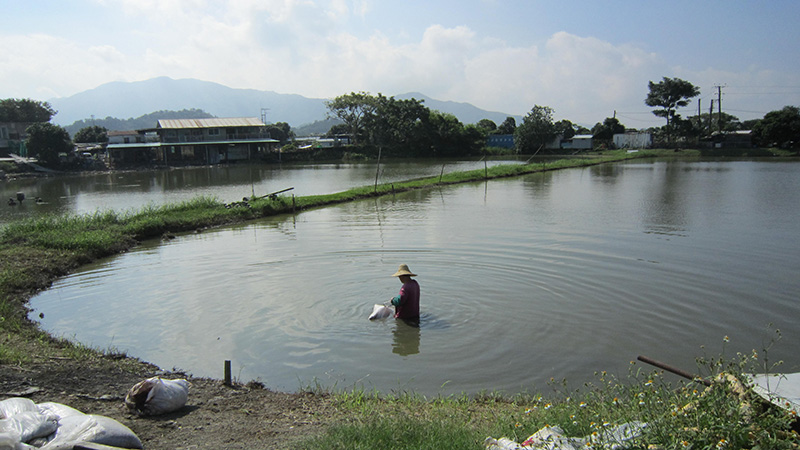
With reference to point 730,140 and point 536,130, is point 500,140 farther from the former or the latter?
point 730,140

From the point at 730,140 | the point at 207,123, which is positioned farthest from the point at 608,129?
the point at 207,123

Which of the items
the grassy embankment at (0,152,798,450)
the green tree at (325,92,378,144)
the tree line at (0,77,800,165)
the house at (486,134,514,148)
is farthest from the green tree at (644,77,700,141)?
the grassy embankment at (0,152,798,450)

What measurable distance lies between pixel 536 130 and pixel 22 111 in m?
73.5

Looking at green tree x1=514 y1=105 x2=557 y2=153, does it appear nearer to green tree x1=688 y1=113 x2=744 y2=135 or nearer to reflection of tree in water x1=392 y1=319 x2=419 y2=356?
green tree x1=688 y1=113 x2=744 y2=135

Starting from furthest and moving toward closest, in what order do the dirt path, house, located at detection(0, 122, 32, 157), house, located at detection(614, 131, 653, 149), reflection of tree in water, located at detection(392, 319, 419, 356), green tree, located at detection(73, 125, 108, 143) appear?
green tree, located at detection(73, 125, 108, 143) → house, located at detection(614, 131, 653, 149) → house, located at detection(0, 122, 32, 157) → reflection of tree in water, located at detection(392, 319, 419, 356) → the dirt path

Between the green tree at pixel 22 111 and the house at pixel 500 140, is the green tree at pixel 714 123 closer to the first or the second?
the house at pixel 500 140

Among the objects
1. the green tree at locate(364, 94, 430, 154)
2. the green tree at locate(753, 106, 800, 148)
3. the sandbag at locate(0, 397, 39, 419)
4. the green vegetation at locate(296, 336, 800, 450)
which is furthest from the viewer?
the green tree at locate(364, 94, 430, 154)

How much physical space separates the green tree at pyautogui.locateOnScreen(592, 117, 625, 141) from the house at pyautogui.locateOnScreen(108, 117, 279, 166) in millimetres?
47449

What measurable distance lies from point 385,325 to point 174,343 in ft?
11.5

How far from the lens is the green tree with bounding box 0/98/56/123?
71.4 metres

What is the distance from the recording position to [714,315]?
8.95 metres

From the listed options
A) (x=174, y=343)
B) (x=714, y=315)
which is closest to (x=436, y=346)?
(x=174, y=343)

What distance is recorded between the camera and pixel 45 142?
171ft

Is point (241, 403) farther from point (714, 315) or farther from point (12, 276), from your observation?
point (12, 276)
